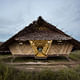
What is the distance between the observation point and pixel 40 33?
23.9 feet

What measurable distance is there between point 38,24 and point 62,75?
4419 millimetres

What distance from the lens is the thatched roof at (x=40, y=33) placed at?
6.87 meters

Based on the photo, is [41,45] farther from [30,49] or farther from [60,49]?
[60,49]

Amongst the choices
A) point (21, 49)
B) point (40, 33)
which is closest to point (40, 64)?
point (21, 49)

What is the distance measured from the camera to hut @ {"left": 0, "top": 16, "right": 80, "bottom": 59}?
6867 mm

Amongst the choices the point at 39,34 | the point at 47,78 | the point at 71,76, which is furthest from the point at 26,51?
the point at 71,76

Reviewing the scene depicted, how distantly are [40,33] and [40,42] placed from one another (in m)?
0.72

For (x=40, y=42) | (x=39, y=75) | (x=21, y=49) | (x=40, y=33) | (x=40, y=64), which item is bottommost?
(x=40, y=64)

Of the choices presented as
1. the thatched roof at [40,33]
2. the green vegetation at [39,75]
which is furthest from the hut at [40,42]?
the green vegetation at [39,75]

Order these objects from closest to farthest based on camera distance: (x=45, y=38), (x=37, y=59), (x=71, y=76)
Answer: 1. (x=71, y=76)
2. (x=45, y=38)
3. (x=37, y=59)

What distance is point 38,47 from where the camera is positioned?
7258mm

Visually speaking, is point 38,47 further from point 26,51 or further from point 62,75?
point 62,75

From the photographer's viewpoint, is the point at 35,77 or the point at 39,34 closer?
the point at 35,77

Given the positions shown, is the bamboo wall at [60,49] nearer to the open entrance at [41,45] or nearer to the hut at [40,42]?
the hut at [40,42]
